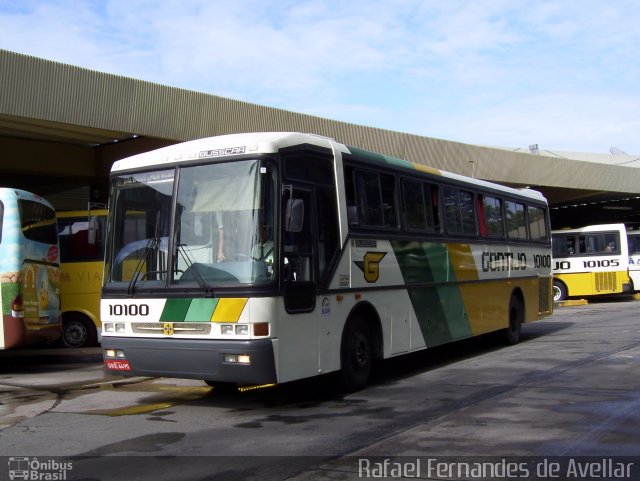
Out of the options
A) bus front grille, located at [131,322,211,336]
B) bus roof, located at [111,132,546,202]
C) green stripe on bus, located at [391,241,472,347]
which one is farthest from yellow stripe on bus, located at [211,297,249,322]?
green stripe on bus, located at [391,241,472,347]

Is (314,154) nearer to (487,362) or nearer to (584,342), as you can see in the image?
(487,362)

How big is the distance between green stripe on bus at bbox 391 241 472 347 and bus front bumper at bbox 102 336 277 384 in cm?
325

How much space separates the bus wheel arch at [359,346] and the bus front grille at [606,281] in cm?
2072

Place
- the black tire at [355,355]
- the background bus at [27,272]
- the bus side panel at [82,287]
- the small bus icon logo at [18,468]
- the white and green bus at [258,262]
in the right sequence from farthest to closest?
the bus side panel at [82,287], the background bus at [27,272], the black tire at [355,355], the white and green bus at [258,262], the small bus icon logo at [18,468]

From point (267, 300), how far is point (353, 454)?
6.55ft

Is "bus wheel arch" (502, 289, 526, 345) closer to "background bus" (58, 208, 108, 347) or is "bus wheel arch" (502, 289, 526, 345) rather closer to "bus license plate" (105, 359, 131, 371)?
"bus license plate" (105, 359, 131, 371)

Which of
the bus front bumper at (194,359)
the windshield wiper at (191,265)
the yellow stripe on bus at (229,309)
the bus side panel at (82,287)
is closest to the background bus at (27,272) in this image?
the bus side panel at (82,287)

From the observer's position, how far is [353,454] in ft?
19.4

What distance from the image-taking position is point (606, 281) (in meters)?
27.2

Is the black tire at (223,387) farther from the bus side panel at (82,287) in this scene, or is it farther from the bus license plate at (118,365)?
the bus side panel at (82,287)

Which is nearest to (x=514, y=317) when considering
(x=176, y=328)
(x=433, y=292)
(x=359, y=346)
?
(x=433, y=292)

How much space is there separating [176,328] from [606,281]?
2341 cm

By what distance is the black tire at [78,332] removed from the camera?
48.3 ft

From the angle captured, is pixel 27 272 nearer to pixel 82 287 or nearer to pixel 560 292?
pixel 82 287
